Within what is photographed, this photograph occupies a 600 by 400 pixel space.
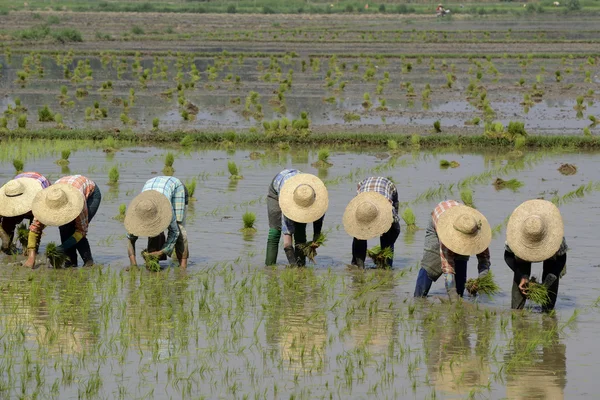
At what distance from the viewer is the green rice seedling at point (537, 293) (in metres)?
7.53

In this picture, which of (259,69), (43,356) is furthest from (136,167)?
(259,69)

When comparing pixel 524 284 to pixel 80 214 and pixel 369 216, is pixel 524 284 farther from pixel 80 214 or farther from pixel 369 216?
pixel 80 214

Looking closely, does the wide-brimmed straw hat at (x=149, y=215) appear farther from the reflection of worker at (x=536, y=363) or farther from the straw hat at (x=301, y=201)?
the reflection of worker at (x=536, y=363)

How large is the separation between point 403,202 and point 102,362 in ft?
20.9

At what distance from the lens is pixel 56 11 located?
63.5 metres

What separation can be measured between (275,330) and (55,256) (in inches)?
97.6

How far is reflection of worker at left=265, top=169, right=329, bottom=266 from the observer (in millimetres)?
8578

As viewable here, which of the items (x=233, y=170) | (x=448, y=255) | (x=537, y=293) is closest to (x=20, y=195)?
(x=448, y=255)

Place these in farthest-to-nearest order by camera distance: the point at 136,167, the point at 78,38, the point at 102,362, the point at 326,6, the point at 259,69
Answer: the point at 326,6 → the point at 78,38 → the point at 259,69 → the point at 136,167 → the point at 102,362

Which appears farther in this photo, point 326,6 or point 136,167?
point 326,6

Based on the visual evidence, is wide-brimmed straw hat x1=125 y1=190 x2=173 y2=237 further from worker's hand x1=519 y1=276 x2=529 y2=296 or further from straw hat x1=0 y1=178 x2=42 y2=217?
worker's hand x1=519 y1=276 x2=529 y2=296

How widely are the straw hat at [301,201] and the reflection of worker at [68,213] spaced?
→ 65.5 inches

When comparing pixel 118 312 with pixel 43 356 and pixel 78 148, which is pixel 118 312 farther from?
pixel 78 148

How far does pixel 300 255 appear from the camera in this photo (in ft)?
30.1
